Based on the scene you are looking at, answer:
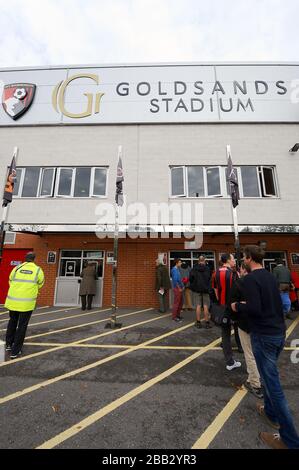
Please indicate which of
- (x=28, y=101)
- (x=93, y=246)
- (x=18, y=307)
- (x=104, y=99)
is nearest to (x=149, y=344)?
(x=18, y=307)

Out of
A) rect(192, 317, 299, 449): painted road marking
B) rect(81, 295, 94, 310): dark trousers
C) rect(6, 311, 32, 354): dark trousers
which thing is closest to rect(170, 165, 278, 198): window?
rect(81, 295, 94, 310): dark trousers

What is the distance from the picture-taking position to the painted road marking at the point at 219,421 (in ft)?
7.57

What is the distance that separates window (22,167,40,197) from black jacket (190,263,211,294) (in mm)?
7978

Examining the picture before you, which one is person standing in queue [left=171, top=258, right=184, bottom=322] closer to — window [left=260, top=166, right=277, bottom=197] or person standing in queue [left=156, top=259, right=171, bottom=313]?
person standing in queue [left=156, top=259, right=171, bottom=313]

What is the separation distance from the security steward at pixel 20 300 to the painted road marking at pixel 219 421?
3.66 m

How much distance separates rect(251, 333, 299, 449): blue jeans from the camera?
6.93 ft

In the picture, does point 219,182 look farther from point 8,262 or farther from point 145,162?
point 8,262

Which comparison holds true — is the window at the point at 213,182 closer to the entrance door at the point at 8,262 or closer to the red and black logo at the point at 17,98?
the entrance door at the point at 8,262

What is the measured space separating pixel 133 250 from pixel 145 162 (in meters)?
4.03

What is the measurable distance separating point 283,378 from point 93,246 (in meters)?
8.25

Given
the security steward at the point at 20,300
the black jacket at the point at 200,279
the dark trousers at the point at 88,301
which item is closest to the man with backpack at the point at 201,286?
the black jacket at the point at 200,279

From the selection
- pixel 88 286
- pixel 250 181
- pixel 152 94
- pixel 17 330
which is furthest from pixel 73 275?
pixel 152 94
